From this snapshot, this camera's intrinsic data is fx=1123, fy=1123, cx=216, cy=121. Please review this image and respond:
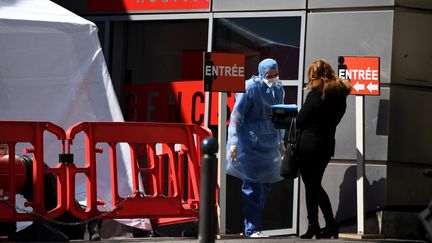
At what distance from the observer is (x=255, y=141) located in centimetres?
1243

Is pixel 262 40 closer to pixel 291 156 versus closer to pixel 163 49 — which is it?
pixel 163 49

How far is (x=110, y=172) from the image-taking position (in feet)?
40.2

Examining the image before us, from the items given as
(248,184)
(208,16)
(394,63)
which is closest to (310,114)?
(248,184)

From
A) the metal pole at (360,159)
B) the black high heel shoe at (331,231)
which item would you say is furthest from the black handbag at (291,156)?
the metal pole at (360,159)

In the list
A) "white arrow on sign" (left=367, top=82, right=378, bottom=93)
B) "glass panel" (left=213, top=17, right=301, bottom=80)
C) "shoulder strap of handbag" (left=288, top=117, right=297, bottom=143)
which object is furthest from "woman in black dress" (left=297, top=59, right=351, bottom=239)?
"glass panel" (left=213, top=17, right=301, bottom=80)

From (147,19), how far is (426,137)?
161 inches

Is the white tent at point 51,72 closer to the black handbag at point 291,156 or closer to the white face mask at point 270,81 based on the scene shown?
the white face mask at point 270,81

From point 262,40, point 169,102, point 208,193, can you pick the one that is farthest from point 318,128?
point 169,102

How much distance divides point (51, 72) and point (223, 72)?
2337 millimetres

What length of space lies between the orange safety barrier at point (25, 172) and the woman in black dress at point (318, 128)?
2480mm

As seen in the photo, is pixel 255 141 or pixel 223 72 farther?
pixel 255 141

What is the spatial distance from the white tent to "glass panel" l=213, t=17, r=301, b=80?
2.03m

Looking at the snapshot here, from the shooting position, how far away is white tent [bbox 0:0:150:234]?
12.6 metres

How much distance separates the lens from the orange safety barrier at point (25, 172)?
10.6m
